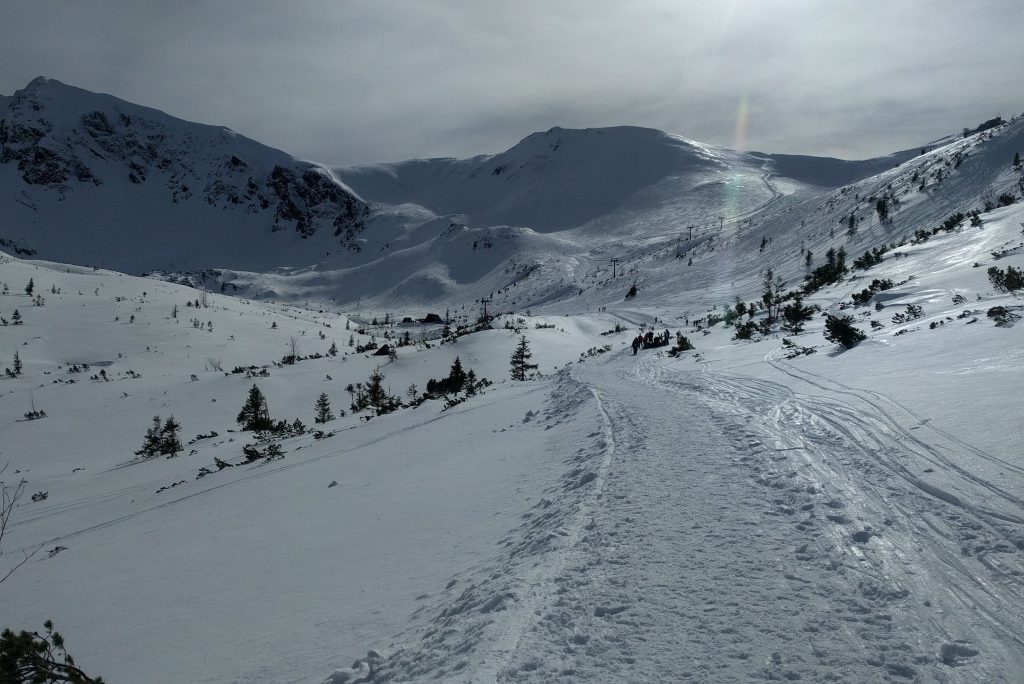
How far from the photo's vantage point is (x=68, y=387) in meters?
24.6

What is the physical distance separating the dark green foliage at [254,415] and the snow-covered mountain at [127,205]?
6262 inches

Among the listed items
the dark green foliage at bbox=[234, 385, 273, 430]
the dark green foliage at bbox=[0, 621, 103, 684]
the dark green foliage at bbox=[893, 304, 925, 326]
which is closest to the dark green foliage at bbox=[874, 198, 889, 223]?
the dark green foliage at bbox=[893, 304, 925, 326]

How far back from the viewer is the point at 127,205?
18525cm

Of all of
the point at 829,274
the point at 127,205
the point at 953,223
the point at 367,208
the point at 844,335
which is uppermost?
the point at 127,205

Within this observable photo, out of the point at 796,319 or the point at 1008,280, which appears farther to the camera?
the point at 796,319

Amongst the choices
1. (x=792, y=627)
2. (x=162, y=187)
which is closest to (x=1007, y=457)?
(x=792, y=627)

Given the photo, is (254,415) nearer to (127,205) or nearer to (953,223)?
(953,223)

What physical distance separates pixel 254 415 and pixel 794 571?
2008 centimetres

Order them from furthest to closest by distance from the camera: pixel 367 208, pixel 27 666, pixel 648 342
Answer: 1. pixel 367 208
2. pixel 648 342
3. pixel 27 666

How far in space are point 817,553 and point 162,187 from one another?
24278 cm

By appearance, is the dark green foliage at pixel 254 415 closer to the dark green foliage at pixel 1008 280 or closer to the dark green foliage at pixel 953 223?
the dark green foliage at pixel 1008 280

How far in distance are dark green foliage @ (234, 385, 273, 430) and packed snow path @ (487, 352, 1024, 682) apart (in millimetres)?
15967

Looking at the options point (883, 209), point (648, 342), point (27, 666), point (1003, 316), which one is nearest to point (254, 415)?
point (648, 342)

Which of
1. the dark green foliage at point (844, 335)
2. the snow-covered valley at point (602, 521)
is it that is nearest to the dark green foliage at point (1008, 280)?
the snow-covered valley at point (602, 521)
